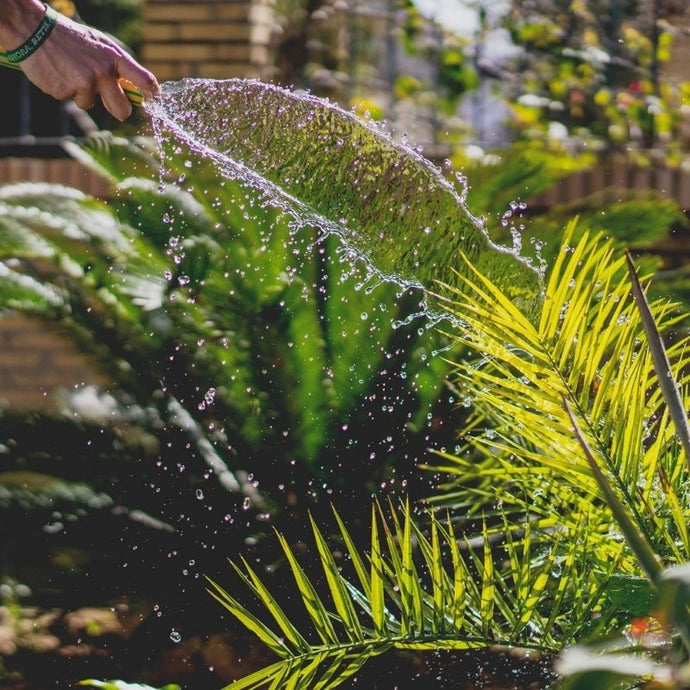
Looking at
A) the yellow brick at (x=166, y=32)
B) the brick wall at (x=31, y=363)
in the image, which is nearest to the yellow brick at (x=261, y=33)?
the yellow brick at (x=166, y=32)

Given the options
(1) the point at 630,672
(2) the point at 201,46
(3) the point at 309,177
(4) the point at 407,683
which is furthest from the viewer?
(2) the point at 201,46

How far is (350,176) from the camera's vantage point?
2.44 metres

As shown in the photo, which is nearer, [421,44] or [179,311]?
[179,311]

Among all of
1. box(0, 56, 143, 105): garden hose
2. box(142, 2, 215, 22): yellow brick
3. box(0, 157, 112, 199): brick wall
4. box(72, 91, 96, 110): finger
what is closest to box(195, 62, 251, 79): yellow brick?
box(142, 2, 215, 22): yellow brick

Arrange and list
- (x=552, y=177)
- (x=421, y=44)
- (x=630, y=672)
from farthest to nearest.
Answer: (x=421, y=44) → (x=552, y=177) → (x=630, y=672)

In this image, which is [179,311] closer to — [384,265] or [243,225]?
[243,225]

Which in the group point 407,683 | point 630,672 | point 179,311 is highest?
point 630,672

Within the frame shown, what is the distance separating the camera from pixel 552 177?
11.4 feet

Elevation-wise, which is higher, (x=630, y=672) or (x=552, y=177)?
(x=630, y=672)

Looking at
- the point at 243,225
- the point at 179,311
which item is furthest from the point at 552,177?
the point at 179,311

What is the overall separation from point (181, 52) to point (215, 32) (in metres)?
0.17

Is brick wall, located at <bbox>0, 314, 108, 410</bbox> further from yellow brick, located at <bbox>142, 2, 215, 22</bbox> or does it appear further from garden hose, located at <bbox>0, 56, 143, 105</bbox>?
garden hose, located at <bbox>0, 56, 143, 105</bbox>

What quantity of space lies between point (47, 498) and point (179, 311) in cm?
60

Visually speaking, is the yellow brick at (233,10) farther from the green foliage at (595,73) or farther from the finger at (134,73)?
the finger at (134,73)
